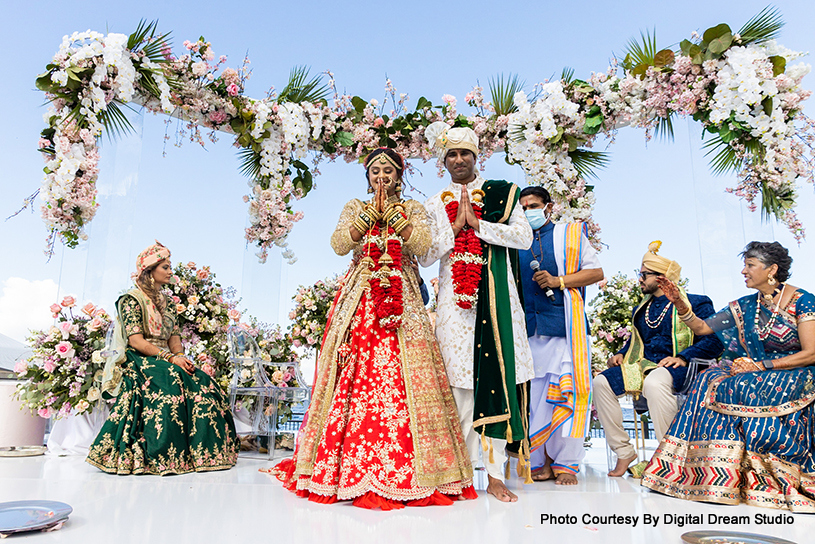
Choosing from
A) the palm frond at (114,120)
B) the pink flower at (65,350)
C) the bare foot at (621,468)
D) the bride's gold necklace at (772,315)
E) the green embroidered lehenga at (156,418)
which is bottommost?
the bare foot at (621,468)

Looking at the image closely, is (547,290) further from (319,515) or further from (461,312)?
(319,515)

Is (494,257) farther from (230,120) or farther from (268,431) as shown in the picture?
(230,120)

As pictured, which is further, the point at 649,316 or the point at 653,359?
the point at 649,316

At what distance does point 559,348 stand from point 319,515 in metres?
2.02

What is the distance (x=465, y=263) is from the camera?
10.5ft

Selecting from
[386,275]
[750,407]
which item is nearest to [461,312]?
[386,275]

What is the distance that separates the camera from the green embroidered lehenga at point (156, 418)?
382 cm

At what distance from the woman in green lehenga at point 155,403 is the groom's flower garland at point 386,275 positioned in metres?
1.90

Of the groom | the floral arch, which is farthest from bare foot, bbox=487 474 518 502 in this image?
the floral arch

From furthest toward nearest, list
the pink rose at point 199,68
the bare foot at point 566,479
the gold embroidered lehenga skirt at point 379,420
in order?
1. the pink rose at point 199,68
2. the bare foot at point 566,479
3. the gold embroidered lehenga skirt at point 379,420

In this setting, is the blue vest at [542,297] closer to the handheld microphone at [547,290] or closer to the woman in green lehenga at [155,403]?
the handheld microphone at [547,290]

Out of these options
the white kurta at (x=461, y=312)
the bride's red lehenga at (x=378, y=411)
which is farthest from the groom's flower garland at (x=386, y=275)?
the white kurta at (x=461, y=312)

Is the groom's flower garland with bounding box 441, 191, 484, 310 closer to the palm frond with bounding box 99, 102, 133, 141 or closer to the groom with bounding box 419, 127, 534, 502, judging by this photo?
the groom with bounding box 419, 127, 534, 502

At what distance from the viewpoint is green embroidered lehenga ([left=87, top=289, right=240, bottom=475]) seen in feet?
12.5
